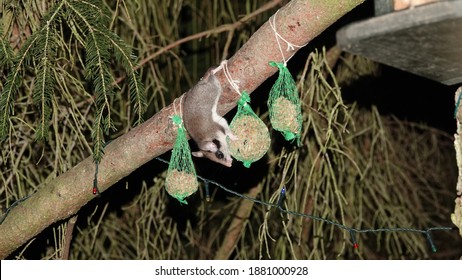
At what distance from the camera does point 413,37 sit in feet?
4.29

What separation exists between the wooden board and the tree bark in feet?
0.76

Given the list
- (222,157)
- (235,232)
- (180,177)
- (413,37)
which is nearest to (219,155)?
(222,157)

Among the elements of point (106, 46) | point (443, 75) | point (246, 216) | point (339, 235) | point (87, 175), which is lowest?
point (339, 235)

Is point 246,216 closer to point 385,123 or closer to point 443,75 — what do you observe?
point 385,123

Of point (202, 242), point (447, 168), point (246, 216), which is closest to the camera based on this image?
point (246, 216)

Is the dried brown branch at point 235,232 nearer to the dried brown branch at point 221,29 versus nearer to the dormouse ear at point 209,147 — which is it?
the dried brown branch at point 221,29

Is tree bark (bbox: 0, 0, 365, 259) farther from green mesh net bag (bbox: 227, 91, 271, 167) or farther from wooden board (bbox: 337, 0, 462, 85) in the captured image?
wooden board (bbox: 337, 0, 462, 85)

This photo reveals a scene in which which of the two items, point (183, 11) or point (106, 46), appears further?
point (183, 11)

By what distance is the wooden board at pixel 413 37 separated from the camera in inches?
47.9

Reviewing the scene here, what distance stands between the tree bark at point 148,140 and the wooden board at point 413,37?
233 mm

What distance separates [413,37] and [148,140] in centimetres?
88

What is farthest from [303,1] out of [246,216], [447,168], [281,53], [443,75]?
[447,168]

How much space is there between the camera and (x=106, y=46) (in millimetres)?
1797
